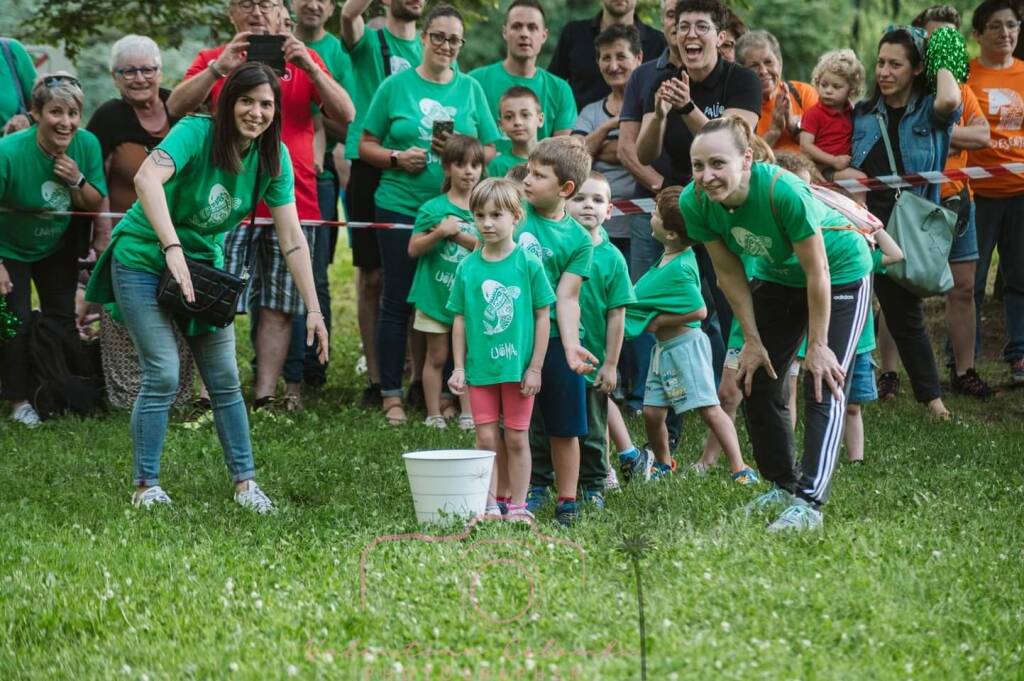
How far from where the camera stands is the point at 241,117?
6547 millimetres

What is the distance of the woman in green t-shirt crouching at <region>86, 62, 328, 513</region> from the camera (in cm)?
652

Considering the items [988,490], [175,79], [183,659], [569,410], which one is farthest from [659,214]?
[175,79]

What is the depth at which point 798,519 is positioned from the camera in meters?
5.99

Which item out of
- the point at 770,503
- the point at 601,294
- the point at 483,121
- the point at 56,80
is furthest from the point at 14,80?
the point at 770,503

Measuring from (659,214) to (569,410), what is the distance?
1.56 m

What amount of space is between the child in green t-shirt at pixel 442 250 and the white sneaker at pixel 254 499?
2045 millimetres

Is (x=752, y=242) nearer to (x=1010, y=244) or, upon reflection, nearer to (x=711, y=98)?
(x=711, y=98)

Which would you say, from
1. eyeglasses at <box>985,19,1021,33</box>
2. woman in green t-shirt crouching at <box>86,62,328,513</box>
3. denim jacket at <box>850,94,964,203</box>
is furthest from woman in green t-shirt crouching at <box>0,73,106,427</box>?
eyeglasses at <box>985,19,1021,33</box>

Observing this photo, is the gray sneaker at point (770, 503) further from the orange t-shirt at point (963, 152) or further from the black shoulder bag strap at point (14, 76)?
the black shoulder bag strap at point (14, 76)

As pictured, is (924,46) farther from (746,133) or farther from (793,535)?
(793,535)

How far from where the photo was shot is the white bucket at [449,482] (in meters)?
6.12

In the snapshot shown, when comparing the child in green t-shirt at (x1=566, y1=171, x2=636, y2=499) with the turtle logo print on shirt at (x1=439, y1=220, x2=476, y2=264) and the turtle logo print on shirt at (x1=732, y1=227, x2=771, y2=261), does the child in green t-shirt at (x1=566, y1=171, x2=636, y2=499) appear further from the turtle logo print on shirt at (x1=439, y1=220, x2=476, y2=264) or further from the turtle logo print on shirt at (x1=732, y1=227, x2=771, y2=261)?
the turtle logo print on shirt at (x1=439, y1=220, x2=476, y2=264)

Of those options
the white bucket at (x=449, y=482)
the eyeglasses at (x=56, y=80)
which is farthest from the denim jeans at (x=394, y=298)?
the white bucket at (x=449, y=482)

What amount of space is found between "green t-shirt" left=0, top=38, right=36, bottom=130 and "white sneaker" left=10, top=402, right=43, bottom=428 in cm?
206
